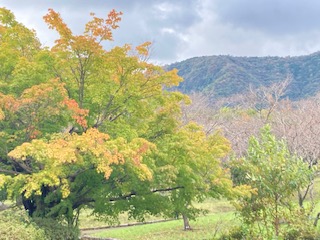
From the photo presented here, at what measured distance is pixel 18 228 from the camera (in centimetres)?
960

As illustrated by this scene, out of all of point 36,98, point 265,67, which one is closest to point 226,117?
point 36,98

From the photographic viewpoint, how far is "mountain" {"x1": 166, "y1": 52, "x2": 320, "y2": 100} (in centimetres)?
9019

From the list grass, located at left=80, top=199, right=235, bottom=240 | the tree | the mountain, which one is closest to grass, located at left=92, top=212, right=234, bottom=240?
grass, located at left=80, top=199, right=235, bottom=240

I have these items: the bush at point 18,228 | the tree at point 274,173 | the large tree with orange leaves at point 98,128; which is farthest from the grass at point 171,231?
the bush at point 18,228

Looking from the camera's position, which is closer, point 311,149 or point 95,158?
point 95,158

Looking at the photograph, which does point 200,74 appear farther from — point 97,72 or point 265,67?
point 97,72

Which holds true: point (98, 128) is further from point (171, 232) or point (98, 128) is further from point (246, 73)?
point (246, 73)

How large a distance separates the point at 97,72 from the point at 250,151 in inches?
184

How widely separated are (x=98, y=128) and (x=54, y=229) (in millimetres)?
3011

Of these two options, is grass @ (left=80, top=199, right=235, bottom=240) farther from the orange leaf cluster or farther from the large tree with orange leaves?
the orange leaf cluster

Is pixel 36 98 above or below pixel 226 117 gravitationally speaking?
below

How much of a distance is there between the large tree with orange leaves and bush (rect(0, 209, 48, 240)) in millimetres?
681

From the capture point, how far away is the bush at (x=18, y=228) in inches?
370

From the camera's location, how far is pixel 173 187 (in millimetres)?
11953
